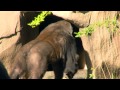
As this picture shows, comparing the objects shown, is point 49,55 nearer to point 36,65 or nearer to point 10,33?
point 36,65

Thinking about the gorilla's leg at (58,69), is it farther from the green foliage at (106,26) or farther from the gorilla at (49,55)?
the green foliage at (106,26)

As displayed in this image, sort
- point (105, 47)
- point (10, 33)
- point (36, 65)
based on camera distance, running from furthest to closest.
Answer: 1. point (10, 33)
2. point (105, 47)
3. point (36, 65)

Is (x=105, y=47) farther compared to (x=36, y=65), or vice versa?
(x=105, y=47)

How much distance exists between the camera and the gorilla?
5.52m

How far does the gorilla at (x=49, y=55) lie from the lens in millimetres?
5516

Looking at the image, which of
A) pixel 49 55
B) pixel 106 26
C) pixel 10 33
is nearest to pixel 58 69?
pixel 49 55

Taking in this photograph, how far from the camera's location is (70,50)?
257 inches

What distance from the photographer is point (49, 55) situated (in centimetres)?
577

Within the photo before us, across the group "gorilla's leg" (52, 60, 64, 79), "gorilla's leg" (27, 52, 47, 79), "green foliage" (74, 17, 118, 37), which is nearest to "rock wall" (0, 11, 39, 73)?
"gorilla's leg" (52, 60, 64, 79)

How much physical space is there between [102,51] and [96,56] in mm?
133

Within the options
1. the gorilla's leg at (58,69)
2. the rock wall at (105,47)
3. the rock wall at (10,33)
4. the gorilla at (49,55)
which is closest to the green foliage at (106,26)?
the rock wall at (105,47)

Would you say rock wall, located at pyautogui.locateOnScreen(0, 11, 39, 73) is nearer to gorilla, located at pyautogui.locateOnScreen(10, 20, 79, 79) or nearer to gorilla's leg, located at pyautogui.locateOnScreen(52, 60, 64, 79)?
gorilla, located at pyautogui.locateOnScreen(10, 20, 79, 79)
